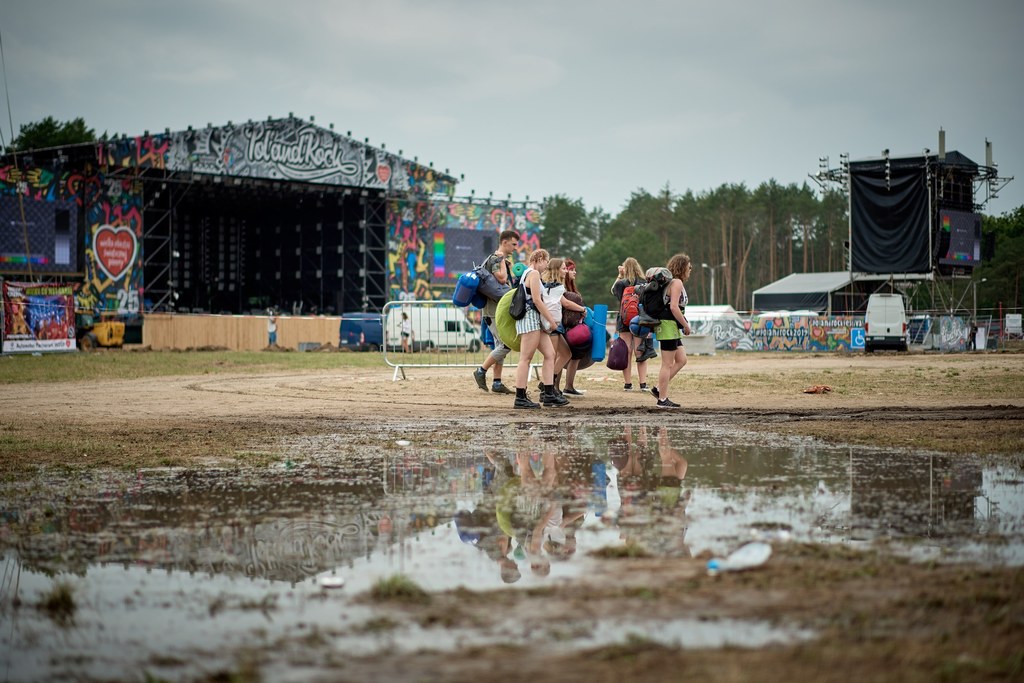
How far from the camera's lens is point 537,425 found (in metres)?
9.98

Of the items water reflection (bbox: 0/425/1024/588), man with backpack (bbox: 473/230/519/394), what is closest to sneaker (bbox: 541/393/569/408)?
man with backpack (bbox: 473/230/519/394)

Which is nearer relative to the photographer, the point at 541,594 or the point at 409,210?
the point at 541,594

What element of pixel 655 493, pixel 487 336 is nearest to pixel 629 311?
pixel 487 336

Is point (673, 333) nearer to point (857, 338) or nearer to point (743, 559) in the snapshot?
point (743, 559)

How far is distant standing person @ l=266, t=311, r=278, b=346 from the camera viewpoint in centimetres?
4338

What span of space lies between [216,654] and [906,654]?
2.04 m

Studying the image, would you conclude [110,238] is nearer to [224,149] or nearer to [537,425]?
[224,149]

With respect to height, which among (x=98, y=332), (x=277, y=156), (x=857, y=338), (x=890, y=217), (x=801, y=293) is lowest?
(x=857, y=338)

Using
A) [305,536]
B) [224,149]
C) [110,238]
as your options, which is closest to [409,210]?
[224,149]

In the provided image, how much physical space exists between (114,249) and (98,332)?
5.24 meters

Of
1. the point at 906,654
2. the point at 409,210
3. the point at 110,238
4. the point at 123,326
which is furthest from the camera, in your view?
the point at 409,210

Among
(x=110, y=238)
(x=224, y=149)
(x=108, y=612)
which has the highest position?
(x=224, y=149)

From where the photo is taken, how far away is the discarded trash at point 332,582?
3879 millimetres

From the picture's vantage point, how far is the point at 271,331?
43438 millimetres
